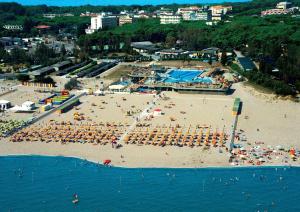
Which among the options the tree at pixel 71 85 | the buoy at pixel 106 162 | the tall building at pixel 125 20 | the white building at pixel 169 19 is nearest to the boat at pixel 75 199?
the buoy at pixel 106 162

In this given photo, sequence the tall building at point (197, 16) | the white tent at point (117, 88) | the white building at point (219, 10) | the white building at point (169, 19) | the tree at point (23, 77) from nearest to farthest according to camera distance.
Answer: the white tent at point (117, 88) → the tree at point (23, 77) → the white building at point (169, 19) → the tall building at point (197, 16) → the white building at point (219, 10)

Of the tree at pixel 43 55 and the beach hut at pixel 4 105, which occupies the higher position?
the tree at pixel 43 55

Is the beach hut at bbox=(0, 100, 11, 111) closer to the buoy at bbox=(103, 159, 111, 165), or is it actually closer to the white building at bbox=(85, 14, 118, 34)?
the buoy at bbox=(103, 159, 111, 165)

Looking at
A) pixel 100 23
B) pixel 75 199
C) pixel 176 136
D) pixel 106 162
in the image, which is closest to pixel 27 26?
pixel 100 23

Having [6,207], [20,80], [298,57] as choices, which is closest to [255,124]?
[298,57]

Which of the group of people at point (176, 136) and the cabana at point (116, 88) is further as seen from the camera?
the cabana at point (116, 88)

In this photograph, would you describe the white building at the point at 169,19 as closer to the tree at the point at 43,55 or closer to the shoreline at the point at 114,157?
the tree at the point at 43,55
